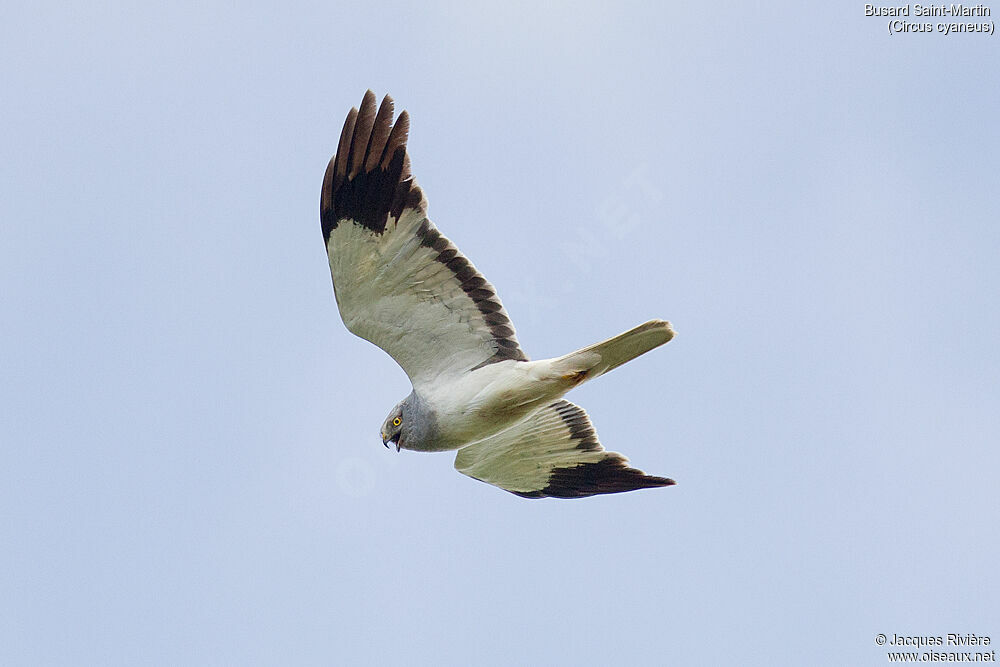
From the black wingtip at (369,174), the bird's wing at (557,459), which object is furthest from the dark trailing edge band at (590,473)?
the black wingtip at (369,174)

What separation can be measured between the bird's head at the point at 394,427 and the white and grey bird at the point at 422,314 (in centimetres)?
1

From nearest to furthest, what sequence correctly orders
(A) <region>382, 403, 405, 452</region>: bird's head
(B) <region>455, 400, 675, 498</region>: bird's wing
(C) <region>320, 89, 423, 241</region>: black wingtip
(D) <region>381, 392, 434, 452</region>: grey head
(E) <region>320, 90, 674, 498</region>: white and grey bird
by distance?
(C) <region>320, 89, 423, 241</region>: black wingtip < (E) <region>320, 90, 674, 498</region>: white and grey bird < (D) <region>381, 392, 434, 452</region>: grey head < (A) <region>382, 403, 405, 452</region>: bird's head < (B) <region>455, 400, 675, 498</region>: bird's wing

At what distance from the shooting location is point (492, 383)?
38.5ft

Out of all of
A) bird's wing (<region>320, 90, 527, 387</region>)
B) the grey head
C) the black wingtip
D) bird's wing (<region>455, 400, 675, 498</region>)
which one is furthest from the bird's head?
the black wingtip

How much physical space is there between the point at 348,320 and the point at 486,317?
4.42 ft

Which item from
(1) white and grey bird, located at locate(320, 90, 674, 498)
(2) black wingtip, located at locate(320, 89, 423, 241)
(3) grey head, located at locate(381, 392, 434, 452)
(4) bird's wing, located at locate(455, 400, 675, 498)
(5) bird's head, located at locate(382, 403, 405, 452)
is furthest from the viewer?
(4) bird's wing, located at locate(455, 400, 675, 498)

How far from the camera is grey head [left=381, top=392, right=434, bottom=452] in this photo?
11906 millimetres

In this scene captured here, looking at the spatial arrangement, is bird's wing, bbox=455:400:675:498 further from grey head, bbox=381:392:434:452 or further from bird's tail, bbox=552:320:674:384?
bird's tail, bbox=552:320:674:384

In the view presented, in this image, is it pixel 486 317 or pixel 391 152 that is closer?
pixel 391 152

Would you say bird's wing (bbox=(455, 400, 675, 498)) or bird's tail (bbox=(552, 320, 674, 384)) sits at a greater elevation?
bird's tail (bbox=(552, 320, 674, 384))

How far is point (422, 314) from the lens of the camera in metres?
11.6

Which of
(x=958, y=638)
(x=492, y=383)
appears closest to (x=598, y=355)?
(x=492, y=383)

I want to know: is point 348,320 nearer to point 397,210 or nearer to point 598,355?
point 397,210

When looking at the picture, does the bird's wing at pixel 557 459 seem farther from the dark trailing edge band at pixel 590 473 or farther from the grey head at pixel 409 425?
the grey head at pixel 409 425
